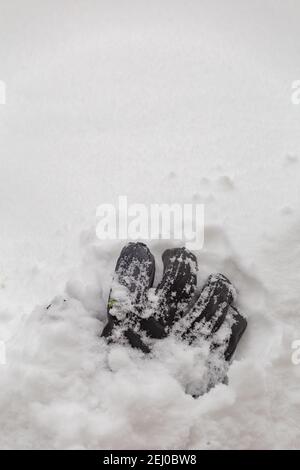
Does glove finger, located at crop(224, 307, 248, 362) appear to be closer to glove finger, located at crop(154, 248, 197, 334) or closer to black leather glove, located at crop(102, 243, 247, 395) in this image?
black leather glove, located at crop(102, 243, 247, 395)

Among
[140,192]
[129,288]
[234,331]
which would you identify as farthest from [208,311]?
[140,192]

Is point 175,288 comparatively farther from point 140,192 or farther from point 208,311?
point 140,192

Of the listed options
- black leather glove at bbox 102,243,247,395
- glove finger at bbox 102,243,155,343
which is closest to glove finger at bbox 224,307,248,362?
black leather glove at bbox 102,243,247,395

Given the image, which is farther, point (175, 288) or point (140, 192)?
point (140, 192)

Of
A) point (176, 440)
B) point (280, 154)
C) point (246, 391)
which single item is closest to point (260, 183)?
point (280, 154)

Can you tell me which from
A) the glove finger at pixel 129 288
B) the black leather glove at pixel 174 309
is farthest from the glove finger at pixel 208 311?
the glove finger at pixel 129 288

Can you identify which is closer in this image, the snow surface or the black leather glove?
the snow surface

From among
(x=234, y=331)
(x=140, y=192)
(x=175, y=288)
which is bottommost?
(x=234, y=331)
